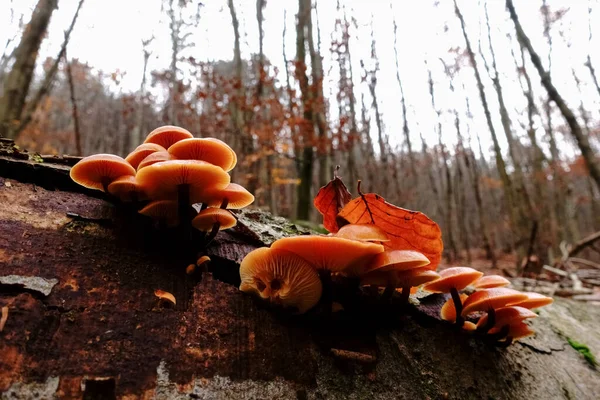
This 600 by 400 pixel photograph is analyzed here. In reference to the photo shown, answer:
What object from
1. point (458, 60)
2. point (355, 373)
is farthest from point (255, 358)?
point (458, 60)

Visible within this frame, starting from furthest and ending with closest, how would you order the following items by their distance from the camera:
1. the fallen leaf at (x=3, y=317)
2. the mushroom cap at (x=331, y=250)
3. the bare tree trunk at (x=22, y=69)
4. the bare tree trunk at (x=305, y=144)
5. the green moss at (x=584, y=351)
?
the bare tree trunk at (x=305, y=144), the bare tree trunk at (x=22, y=69), the green moss at (x=584, y=351), the mushroom cap at (x=331, y=250), the fallen leaf at (x=3, y=317)

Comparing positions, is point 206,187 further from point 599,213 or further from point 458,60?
point 599,213

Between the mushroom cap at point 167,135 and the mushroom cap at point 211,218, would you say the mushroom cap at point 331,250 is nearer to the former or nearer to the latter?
the mushroom cap at point 211,218

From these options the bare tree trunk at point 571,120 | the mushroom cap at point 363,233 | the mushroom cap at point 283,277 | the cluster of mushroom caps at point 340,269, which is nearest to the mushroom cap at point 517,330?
the cluster of mushroom caps at point 340,269

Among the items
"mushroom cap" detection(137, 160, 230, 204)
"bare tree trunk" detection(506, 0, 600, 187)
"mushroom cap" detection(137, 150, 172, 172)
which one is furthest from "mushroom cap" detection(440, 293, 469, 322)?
"bare tree trunk" detection(506, 0, 600, 187)

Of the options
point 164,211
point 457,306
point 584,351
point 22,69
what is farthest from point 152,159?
point 22,69

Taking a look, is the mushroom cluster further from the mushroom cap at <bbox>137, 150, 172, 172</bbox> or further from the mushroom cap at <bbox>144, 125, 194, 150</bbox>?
the mushroom cap at <bbox>144, 125, 194, 150</bbox>

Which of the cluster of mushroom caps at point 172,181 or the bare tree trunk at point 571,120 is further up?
the bare tree trunk at point 571,120
